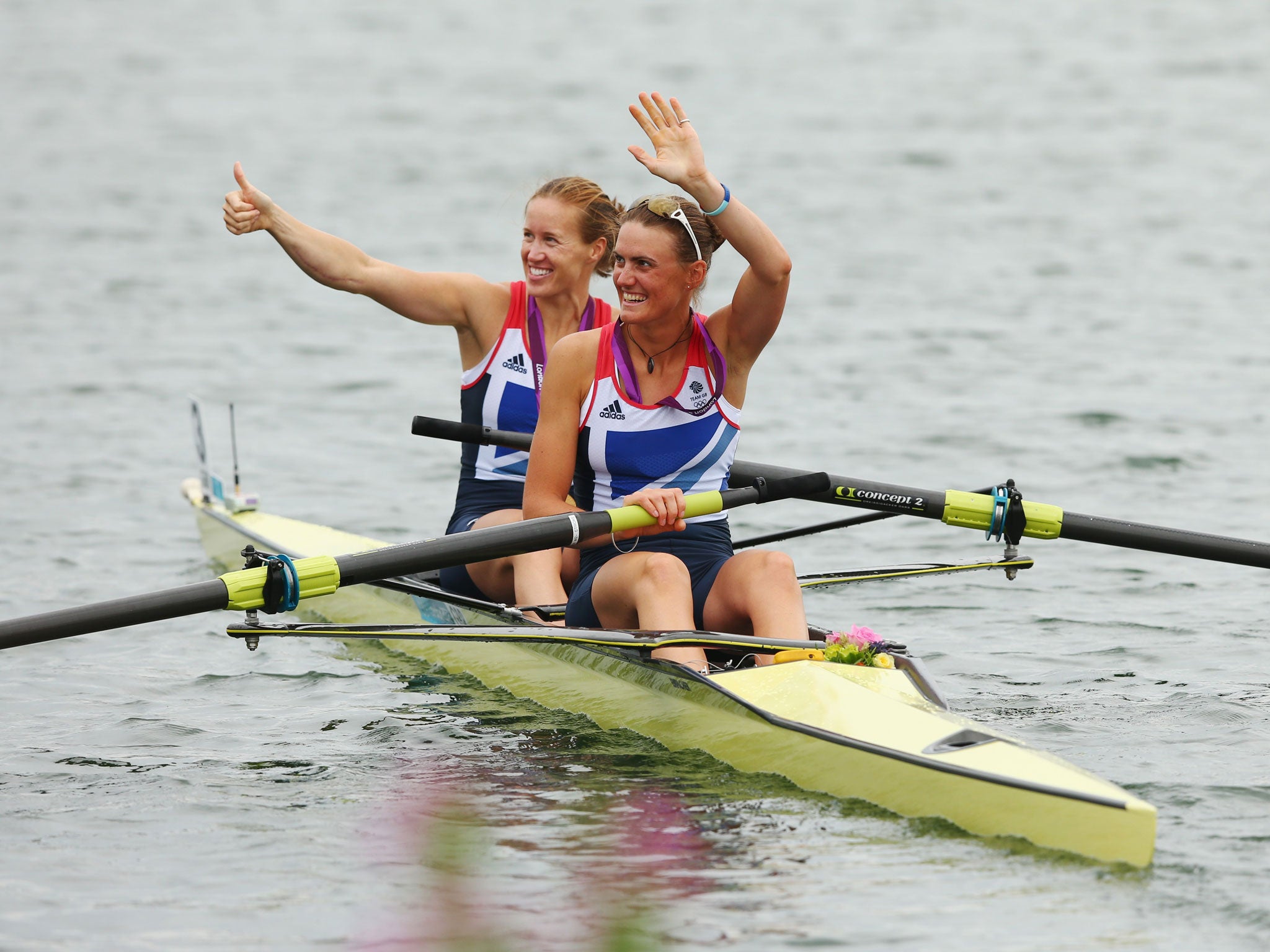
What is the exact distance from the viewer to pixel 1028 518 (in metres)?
6.21

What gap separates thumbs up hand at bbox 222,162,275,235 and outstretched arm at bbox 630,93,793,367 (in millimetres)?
1753

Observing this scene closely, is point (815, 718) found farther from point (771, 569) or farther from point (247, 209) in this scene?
point (247, 209)

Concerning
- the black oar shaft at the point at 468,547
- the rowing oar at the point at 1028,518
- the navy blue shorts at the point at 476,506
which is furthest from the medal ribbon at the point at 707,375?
the navy blue shorts at the point at 476,506

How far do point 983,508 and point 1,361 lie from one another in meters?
11.3

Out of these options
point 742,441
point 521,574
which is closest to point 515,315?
point 521,574

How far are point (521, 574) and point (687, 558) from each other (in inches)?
37.5

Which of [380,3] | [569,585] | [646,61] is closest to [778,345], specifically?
[569,585]

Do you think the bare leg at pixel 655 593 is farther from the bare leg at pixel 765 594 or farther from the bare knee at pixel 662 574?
the bare leg at pixel 765 594

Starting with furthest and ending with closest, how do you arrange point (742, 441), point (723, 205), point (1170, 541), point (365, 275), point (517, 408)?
point (742, 441) → point (517, 408) → point (365, 275) → point (1170, 541) → point (723, 205)

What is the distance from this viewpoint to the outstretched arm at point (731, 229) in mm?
5270

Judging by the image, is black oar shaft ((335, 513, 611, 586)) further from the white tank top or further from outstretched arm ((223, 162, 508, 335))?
outstretched arm ((223, 162, 508, 335))

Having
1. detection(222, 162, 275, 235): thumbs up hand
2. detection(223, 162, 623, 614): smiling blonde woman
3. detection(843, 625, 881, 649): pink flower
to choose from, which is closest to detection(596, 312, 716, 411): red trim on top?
detection(843, 625, 881, 649): pink flower

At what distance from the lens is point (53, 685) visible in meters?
7.11

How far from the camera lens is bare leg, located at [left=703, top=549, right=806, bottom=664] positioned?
545cm
